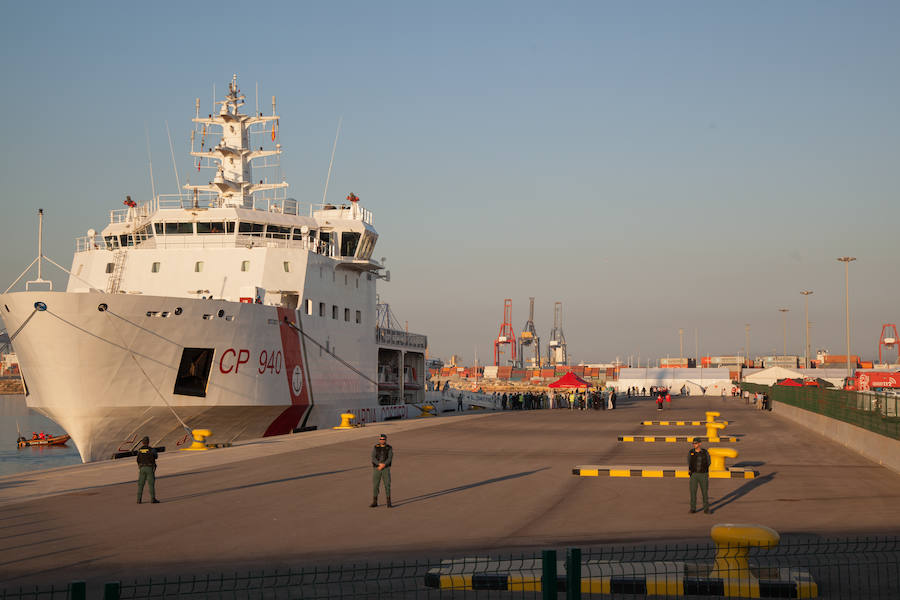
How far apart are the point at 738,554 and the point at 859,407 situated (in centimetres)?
1776

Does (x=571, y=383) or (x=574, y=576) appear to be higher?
(x=574, y=576)

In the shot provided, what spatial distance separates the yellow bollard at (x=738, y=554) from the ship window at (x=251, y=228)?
2578cm

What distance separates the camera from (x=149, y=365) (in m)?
23.5

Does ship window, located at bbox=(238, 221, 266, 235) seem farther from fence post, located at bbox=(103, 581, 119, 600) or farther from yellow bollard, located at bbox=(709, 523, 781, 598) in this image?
fence post, located at bbox=(103, 581, 119, 600)

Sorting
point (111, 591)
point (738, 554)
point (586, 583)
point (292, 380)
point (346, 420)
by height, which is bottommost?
point (346, 420)

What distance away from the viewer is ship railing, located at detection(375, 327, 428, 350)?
4016cm

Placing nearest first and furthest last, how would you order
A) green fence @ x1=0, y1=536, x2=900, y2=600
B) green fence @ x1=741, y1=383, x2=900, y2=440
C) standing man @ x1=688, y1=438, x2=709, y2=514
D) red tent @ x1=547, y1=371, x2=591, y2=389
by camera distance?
green fence @ x1=0, y1=536, x2=900, y2=600 < standing man @ x1=688, y1=438, x2=709, y2=514 < green fence @ x1=741, y1=383, x2=900, y2=440 < red tent @ x1=547, y1=371, x2=591, y2=389

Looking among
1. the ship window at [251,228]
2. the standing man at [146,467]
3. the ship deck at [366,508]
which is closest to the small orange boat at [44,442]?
the ship window at [251,228]

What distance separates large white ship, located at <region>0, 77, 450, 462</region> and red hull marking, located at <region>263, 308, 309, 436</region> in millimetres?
70

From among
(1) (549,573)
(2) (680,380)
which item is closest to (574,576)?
(1) (549,573)

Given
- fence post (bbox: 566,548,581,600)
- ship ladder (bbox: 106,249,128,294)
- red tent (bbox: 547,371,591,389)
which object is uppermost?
ship ladder (bbox: 106,249,128,294)

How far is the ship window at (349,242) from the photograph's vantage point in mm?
A: 35406

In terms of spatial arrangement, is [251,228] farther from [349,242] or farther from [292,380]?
[292,380]

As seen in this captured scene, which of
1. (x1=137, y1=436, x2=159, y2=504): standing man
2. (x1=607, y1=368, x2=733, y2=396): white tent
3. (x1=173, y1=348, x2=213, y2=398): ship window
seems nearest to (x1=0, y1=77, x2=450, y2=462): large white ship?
(x1=173, y1=348, x2=213, y2=398): ship window
